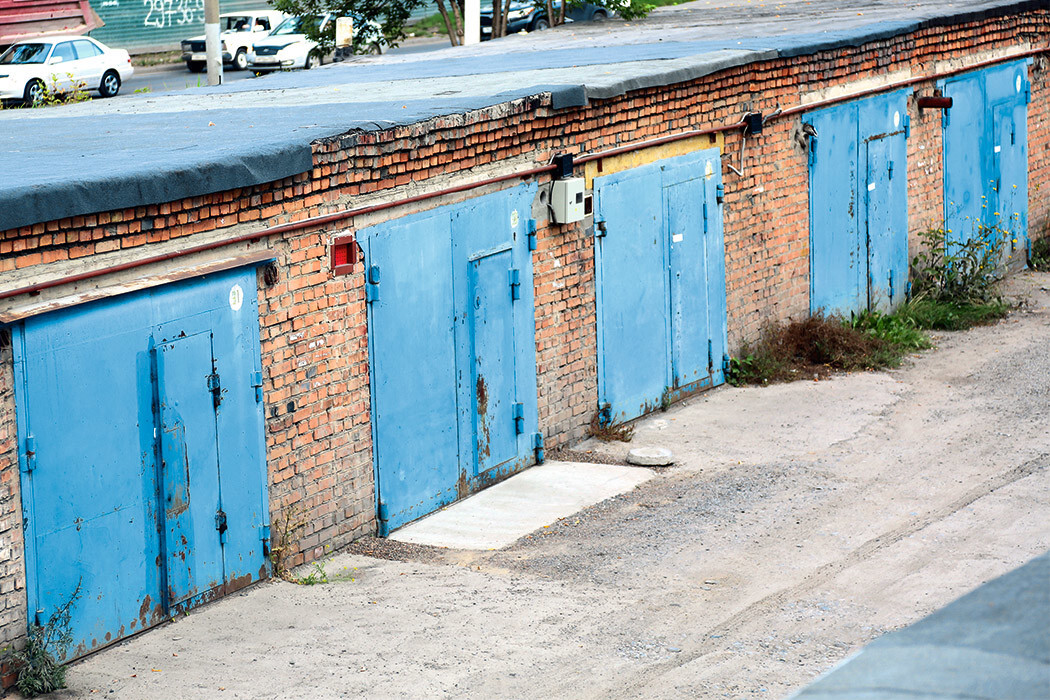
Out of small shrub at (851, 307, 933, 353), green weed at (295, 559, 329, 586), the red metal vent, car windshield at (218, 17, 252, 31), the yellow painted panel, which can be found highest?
car windshield at (218, 17, 252, 31)

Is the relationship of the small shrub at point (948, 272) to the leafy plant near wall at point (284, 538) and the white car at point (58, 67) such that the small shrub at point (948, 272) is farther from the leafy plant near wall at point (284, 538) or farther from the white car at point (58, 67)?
the white car at point (58, 67)

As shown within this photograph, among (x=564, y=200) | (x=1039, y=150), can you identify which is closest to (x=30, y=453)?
(x=564, y=200)

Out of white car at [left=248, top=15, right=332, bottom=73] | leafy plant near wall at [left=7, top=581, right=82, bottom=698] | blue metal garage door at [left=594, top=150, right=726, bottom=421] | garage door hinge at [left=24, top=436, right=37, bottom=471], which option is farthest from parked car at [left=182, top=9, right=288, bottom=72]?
leafy plant near wall at [left=7, top=581, right=82, bottom=698]

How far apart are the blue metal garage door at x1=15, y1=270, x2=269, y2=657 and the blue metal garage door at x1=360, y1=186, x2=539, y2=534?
3.58 ft

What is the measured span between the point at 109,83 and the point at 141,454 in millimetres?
26584

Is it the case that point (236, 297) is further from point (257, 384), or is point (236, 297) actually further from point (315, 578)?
point (315, 578)

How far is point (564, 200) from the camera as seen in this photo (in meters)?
10.2

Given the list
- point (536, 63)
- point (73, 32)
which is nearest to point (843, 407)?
point (536, 63)

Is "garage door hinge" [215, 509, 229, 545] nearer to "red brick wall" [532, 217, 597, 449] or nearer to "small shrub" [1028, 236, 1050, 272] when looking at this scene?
"red brick wall" [532, 217, 597, 449]

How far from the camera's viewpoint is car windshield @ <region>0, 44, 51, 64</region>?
30.3m

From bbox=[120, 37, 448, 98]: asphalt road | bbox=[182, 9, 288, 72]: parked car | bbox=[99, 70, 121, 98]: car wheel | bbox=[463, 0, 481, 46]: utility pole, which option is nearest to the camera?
bbox=[463, 0, 481, 46]: utility pole

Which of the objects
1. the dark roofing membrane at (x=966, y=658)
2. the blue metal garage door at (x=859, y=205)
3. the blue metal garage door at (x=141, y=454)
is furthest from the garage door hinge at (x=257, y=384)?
the blue metal garage door at (x=859, y=205)

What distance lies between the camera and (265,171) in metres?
7.64

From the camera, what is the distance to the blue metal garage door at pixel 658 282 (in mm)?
10922
